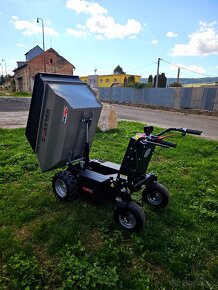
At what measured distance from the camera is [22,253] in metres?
2.76

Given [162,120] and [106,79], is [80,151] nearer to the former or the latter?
[162,120]

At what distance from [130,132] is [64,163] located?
584cm

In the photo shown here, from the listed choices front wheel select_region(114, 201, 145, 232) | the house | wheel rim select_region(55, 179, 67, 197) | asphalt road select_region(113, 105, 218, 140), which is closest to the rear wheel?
wheel rim select_region(55, 179, 67, 197)

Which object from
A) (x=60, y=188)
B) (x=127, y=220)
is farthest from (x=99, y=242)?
(x=60, y=188)

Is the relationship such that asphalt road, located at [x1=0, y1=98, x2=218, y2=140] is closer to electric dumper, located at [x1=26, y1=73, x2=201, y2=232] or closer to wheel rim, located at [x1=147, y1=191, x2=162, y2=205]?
wheel rim, located at [x1=147, y1=191, x2=162, y2=205]

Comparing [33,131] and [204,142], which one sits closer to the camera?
[33,131]

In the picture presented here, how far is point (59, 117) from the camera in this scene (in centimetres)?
350

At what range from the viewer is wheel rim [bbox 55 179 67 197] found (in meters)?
3.89

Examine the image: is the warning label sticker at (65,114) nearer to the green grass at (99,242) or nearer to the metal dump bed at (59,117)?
the metal dump bed at (59,117)

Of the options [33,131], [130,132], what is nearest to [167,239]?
[33,131]

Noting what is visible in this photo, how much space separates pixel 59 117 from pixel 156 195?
1.99 m

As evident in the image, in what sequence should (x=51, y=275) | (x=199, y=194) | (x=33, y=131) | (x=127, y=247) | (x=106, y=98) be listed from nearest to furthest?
(x=51, y=275) → (x=127, y=247) → (x=33, y=131) → (x=199, y=194) → (x=106, y=98)

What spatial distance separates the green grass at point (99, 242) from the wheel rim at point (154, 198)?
15 centimetres

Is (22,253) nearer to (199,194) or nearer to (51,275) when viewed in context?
(51,275)
